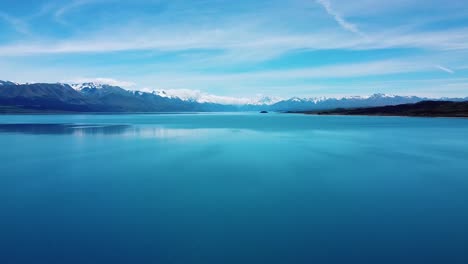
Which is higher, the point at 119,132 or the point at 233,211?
Answer: the point at 233,211

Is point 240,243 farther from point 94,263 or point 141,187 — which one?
point 141,187

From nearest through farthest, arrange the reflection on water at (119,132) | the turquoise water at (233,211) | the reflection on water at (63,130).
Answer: the turquoise water at (233,211) → the reflection on water at (119,132) → the reflection on water at (63,130)

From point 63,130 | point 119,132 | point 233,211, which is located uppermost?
point 233,211

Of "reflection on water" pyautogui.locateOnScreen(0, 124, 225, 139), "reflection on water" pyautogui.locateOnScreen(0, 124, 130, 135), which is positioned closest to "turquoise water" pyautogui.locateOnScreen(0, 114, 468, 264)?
"reflection on water" pyautogui.locateOnScreen(0, 124, 225, 139)

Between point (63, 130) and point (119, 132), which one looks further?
point (63, 130)

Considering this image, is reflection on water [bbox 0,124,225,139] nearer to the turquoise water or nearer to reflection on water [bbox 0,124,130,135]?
reflection on water [bbox 0,124,130,135]

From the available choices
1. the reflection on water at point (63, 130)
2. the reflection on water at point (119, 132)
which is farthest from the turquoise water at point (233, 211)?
the reflection on water at point (63, 130)

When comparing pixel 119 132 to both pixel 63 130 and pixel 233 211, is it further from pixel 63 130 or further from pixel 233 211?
pixel 233 211

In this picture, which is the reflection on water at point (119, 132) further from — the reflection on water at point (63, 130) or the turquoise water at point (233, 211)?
the turquoise water at point (233, 211)

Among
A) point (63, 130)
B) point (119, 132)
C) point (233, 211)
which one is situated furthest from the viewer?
point (63, 130)

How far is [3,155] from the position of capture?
112 ft

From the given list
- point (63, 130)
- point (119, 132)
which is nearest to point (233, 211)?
point (119, 132)

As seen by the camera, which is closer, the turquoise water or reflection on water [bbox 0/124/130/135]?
the turquoise water

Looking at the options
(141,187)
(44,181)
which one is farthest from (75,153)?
(141,187)
